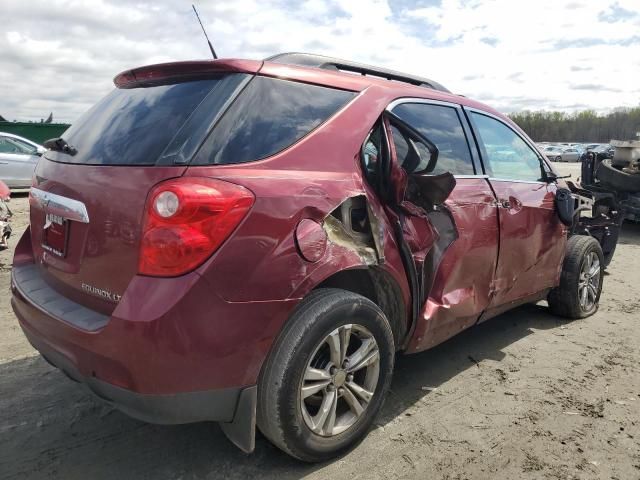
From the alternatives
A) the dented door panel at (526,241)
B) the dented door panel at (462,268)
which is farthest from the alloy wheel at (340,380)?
the dented door panel at (526,241)

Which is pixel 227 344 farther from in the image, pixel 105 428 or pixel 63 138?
pixel 63 138

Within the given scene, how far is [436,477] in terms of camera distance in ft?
7.99

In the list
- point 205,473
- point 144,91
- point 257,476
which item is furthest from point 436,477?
point 144,91

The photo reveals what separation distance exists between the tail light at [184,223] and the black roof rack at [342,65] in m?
0.88

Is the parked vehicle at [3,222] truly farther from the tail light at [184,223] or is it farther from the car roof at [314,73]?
the tail light at [184,223]

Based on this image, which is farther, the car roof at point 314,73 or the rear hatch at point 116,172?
the car roof at point 314,73

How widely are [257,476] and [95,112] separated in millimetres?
1997

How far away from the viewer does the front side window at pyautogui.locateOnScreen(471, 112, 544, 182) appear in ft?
11.7

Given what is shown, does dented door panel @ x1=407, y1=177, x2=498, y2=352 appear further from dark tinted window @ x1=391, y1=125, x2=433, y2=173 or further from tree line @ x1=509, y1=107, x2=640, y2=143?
tree line @ x1=509, y1=107, x2=640, y2=143

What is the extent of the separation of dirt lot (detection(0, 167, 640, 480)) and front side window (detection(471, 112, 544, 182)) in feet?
4.34

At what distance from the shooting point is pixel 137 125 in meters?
2.37

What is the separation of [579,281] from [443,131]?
2.25m

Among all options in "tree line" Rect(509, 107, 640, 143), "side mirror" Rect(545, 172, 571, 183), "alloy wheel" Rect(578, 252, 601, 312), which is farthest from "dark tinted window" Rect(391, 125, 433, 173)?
"tree line" Rect(509, 107, 640, 143)

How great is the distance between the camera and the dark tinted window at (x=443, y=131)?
3027 mm
